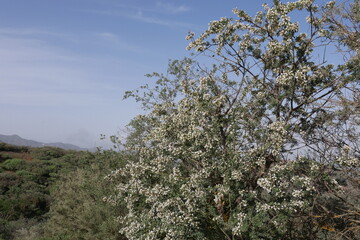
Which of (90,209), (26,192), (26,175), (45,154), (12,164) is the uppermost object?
(45,154)

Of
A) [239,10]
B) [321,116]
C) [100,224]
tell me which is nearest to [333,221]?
[321,116]

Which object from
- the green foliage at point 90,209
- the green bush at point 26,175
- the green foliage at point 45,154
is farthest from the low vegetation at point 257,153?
the green foliage at point 45,154

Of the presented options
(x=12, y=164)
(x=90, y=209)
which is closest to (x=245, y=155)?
(x=90, y=209)

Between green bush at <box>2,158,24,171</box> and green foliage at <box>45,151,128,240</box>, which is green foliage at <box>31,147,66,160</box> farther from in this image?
green foliage at <box>45,151,128,240</box>

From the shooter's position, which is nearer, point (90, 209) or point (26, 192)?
point (90, 209)

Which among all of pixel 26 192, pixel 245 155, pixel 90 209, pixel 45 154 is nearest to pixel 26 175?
pixel 26 192

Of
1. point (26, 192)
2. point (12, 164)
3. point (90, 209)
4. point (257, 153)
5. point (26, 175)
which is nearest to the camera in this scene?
point (257, 153)

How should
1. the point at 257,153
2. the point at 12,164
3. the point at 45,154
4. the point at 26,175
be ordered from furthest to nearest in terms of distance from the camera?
1. the point at 45,154
2. the point at 12,164
3. the point at 26,175
4. the point at 257,153

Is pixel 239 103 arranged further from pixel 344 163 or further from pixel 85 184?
pixel 85 184

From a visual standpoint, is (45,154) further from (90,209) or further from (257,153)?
(257,153)

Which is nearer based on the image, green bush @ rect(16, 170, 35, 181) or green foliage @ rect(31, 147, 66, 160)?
green bush @ rect(16, 170, 35, 181)

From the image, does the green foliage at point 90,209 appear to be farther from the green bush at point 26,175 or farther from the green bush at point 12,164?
the green bush at point 12,164

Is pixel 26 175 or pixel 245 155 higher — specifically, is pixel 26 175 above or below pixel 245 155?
below

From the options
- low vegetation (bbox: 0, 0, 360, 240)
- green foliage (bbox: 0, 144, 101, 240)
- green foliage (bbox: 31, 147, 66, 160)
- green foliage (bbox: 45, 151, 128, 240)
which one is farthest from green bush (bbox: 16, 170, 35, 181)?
low vegetation (bbox: 0, 0, 360, 240)
